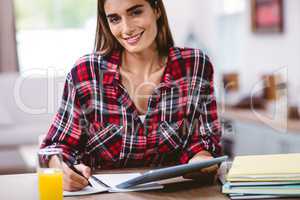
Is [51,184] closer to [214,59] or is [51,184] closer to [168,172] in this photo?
[168,172]

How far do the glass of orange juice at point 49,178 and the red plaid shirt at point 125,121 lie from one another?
32 centimetres

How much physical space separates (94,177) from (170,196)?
9.4 inches

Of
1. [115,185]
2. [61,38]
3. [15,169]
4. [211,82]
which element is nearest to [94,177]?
[115,185]

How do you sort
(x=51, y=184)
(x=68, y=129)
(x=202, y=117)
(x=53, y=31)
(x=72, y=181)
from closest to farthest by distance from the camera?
(x=51, y=184) → (x=72, y=181) → (x=68, y=129) → (x=202, y=117) → (x=53, y=31)

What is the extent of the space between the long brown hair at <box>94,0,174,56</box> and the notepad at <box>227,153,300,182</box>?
18.1 inches

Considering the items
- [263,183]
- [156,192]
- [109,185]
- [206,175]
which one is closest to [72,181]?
[109,185]

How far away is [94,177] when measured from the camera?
139 centimetres

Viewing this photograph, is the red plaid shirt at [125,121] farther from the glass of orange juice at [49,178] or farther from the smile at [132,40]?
the glass of orange juice at [49,178]

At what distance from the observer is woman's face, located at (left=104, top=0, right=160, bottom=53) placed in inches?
61.7

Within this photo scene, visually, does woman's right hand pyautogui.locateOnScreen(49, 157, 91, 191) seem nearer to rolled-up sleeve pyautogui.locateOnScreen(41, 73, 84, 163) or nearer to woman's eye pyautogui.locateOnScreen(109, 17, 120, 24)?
rolled-up sleeve pyautogui.locateOnScreen(41, 73, 84, 163)

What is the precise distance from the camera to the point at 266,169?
4.11 ft

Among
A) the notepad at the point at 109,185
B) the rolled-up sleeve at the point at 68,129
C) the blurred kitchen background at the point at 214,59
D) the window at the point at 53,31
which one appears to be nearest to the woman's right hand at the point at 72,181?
the notepad at the point at 109,185

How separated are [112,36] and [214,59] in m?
3.80

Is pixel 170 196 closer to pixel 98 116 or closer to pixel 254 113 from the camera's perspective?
pixel 98 116
